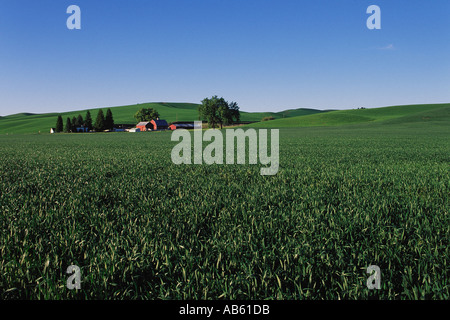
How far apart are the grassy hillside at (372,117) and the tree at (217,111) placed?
11.8 m

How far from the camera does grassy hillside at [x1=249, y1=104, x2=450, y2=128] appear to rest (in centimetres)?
8506

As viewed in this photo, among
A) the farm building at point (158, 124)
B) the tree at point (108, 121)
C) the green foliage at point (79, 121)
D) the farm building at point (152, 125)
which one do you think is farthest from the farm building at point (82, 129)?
the farm building at point (158, 124)

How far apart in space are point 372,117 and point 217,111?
208ft

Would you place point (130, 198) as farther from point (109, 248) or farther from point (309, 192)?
point (309, 192)

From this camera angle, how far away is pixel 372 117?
11462 centimetres

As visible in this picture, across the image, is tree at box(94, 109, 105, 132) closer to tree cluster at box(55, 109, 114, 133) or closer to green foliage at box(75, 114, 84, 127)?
tree cluster at box(55, 109, 114, 133)

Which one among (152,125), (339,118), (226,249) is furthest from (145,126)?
(226,249)

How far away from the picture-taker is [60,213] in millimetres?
3664

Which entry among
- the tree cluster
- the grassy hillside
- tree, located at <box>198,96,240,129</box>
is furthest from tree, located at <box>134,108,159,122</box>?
the grassy hillside

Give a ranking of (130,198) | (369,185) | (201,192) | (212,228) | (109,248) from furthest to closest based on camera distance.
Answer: (369,185) < (201,192) < (130,198) < (212,228) < (109,248)

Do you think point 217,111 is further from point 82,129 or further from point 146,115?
point 82,129

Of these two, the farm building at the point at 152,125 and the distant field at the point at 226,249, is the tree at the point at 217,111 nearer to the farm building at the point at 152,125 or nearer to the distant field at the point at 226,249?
the farm building at the point at 152,125
